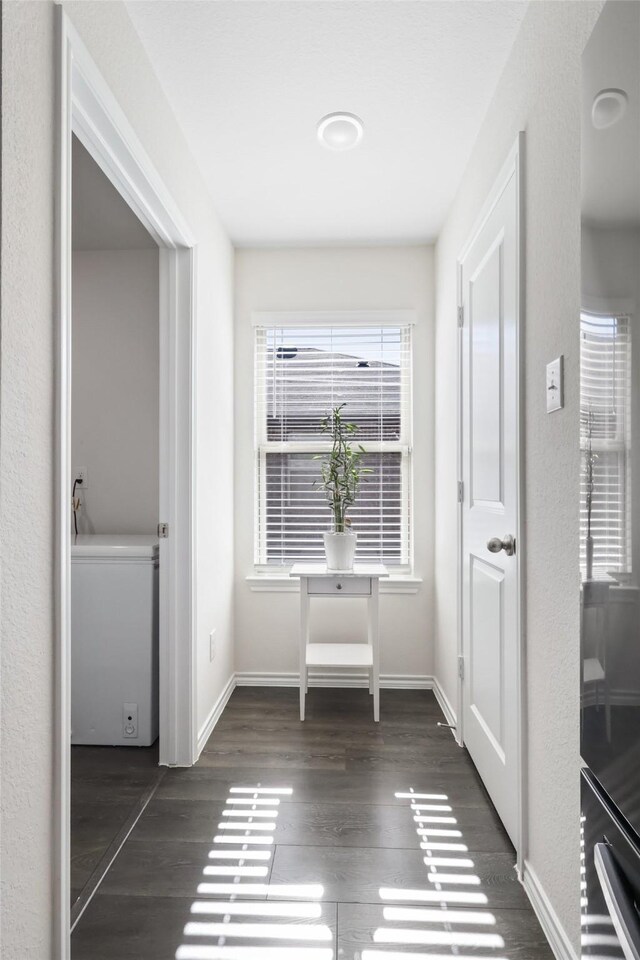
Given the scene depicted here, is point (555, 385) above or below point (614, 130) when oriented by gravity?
below

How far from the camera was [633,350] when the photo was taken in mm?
666

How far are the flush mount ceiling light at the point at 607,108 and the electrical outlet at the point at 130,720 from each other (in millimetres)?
2536

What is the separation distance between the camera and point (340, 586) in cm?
286

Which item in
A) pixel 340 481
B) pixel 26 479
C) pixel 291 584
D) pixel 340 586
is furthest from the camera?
pixel 291 584

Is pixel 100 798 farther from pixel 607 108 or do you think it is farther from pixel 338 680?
pixel 607 108

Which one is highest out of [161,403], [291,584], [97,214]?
[97,214]

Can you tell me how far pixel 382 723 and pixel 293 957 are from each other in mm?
1408

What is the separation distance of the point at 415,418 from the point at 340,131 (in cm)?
155

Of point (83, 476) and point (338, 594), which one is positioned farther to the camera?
point (83, 476)

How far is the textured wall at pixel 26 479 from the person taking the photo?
3.49 feet

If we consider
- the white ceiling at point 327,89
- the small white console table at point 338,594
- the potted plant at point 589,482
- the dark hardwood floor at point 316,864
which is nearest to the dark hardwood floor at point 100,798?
the dark hardwood floor at point 316,864

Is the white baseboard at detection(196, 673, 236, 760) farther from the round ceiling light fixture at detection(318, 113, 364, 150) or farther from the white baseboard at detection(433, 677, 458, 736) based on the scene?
the round ceiling light fixture at detection(318, 113, 364, 150)

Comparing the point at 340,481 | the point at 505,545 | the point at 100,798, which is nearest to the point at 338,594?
the point at 340,481

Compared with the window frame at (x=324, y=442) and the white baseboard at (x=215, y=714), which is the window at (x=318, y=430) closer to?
the window frame at (x=324, y=442)
